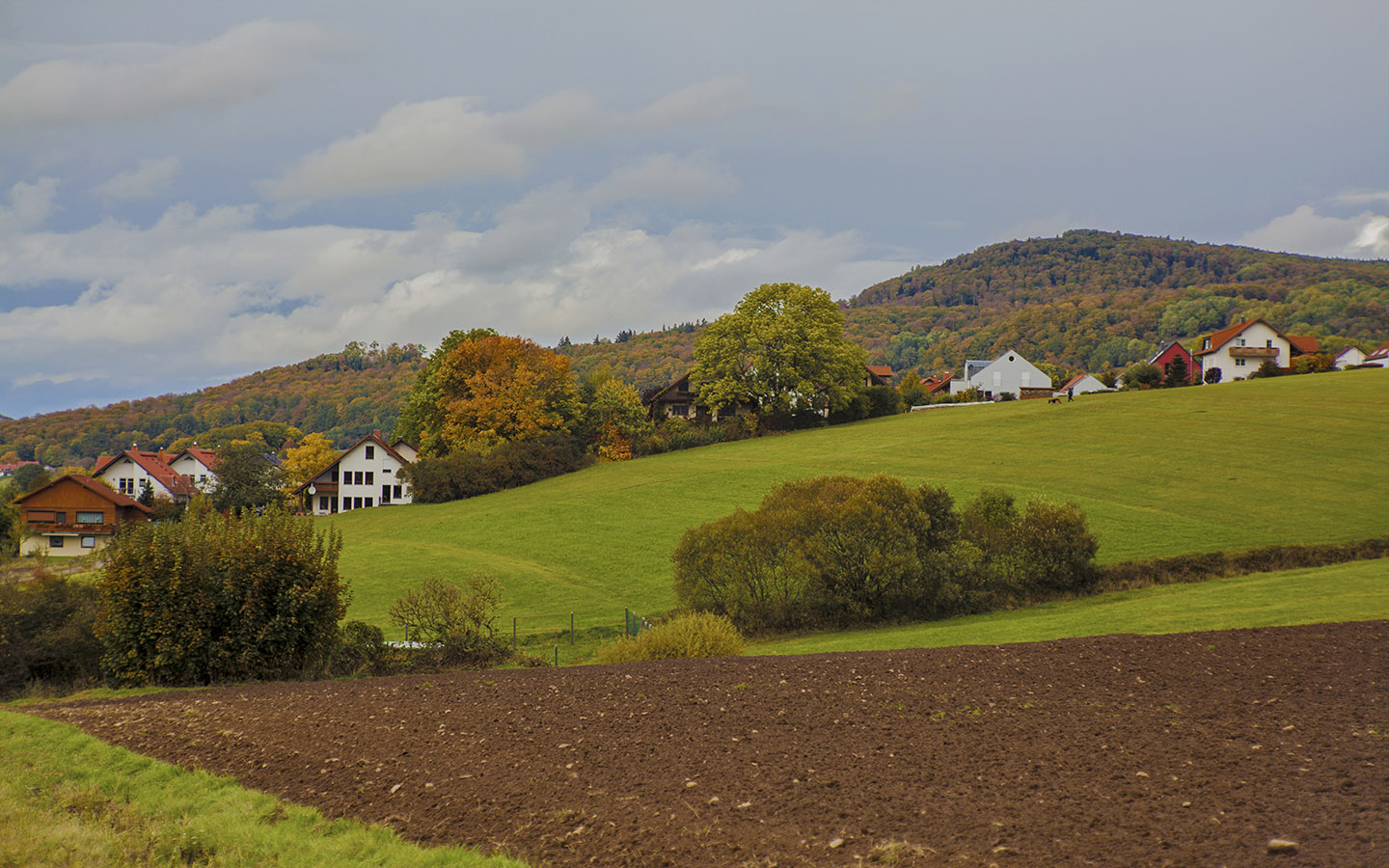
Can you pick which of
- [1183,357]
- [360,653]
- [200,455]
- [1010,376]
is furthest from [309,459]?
[1183,357]

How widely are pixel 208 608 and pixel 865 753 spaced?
1596cm

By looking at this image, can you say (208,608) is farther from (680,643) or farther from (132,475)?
(132,475)

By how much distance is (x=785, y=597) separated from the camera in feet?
103

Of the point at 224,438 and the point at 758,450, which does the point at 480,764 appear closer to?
the point at 758,450

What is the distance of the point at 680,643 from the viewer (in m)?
20.0

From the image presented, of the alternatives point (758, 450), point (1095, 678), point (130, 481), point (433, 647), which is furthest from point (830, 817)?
point (130, 481)

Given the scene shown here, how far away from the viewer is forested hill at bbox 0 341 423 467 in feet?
454

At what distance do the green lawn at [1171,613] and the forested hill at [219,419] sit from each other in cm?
12091

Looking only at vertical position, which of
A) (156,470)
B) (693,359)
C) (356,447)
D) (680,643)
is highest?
(693,359)

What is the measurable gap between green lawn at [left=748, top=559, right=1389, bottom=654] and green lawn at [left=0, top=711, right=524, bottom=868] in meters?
14.7

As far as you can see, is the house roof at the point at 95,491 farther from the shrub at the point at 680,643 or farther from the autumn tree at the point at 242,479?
the shrub at the point at 680,643

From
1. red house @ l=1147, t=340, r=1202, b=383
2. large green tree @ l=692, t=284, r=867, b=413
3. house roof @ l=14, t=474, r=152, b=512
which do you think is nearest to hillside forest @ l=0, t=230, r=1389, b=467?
red house @ l=1147, t=340, r=1202, b=383

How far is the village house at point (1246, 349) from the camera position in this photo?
100 meters

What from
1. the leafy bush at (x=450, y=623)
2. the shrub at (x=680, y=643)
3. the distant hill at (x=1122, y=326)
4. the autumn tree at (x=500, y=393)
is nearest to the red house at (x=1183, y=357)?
the distant hill at (x=1122, y=326)
